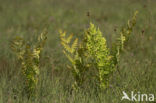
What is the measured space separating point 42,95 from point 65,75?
66 centimetres

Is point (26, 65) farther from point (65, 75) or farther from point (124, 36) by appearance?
point (124, 36)

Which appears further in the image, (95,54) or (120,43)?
(120,43)

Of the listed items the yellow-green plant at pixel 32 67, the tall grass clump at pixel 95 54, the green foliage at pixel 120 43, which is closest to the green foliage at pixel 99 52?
the tall grass clump at pixel 95 54

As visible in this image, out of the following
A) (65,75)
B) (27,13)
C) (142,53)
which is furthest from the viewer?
(27,13)

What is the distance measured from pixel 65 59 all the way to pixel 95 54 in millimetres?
1409

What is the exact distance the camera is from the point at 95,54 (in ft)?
9.09

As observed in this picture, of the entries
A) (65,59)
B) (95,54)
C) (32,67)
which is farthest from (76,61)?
(65,59)

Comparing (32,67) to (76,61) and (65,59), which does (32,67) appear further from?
(65,59)

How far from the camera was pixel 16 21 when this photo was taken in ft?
23.2

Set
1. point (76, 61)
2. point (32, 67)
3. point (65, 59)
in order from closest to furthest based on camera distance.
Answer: point (32, 67) < point (76, 61) < point (65, 59)

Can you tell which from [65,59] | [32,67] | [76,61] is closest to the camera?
[32,67]

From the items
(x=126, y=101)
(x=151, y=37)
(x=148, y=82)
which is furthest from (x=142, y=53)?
(x=126, y=101)

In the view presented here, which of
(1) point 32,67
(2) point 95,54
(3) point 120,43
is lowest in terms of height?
(1) point 32,67

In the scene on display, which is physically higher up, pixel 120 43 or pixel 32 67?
pixel 120 43
